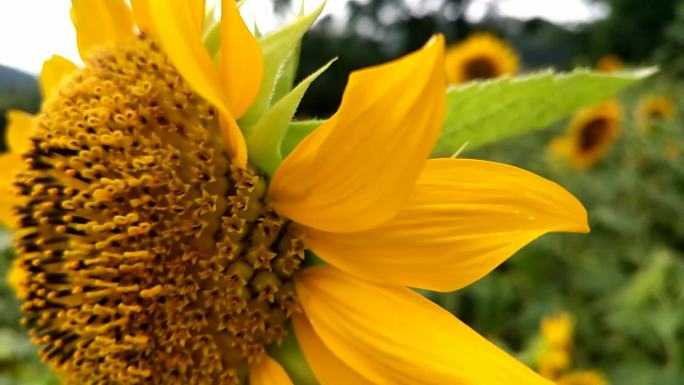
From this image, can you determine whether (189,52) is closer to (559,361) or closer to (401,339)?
(401,339)

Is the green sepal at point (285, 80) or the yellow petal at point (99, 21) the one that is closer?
the green sepal at point (285, 80)

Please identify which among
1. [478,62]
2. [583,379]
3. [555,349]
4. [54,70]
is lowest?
[478,62]

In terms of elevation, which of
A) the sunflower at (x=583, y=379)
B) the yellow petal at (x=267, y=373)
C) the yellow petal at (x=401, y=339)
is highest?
the yellow petal at (x=401, y=339)

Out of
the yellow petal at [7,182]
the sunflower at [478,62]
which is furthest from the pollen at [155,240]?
the sunflower at [478,62]

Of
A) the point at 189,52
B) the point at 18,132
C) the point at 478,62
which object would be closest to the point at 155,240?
the point at 189,52

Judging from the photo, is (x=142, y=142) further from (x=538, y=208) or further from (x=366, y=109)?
(x=538, y=208)

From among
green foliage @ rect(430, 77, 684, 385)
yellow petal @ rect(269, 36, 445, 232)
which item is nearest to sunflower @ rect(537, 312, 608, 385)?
green foliage @ rect(430, 77, 684, 385)

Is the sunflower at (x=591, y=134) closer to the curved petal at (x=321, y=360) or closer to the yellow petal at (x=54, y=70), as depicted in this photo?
the yellow petal at (x=54, y=70)
